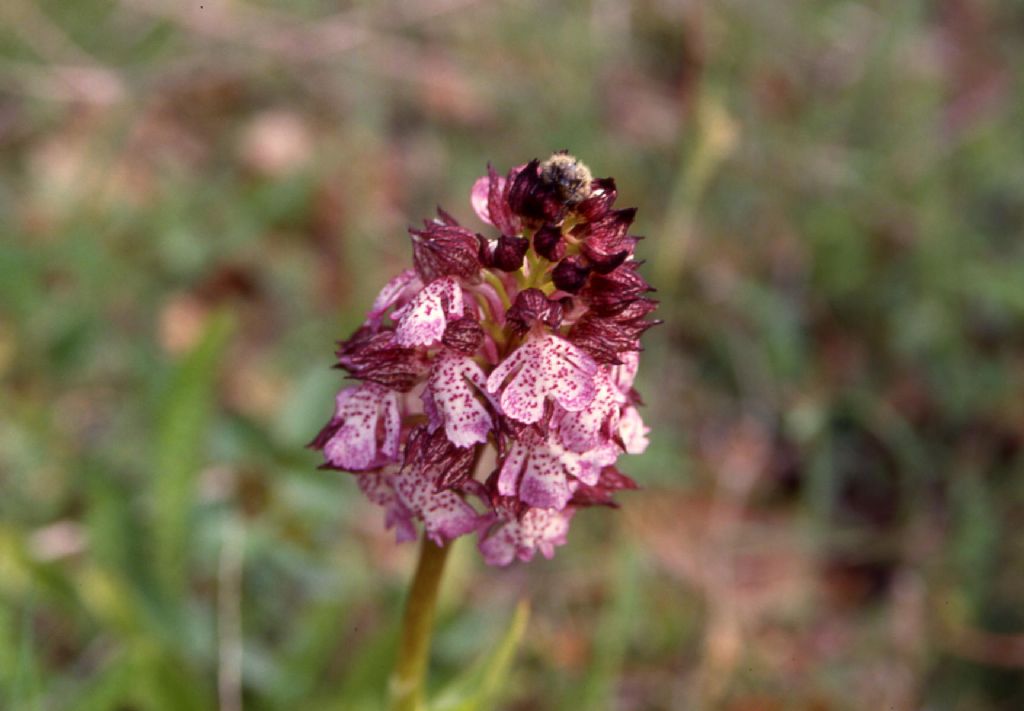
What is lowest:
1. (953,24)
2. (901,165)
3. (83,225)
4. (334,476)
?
(334,476)

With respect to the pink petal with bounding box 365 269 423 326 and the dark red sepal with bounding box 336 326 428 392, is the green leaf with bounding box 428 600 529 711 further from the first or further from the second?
the pink petal with bounding box 365 269 423 326

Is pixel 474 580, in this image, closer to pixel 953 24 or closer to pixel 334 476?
pixel 334 476

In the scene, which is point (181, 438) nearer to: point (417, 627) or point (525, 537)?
point (417, 627)

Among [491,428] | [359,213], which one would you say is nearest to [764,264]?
[359,213]

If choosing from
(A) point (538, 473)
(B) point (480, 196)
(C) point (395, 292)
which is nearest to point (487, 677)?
(A) point (538, 473)

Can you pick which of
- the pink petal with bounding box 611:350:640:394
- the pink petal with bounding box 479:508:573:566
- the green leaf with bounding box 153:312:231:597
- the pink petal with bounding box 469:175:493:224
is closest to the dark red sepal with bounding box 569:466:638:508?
the pink petal with bounding box 479:508:573:566

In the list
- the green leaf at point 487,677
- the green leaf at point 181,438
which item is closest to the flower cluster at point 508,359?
the green leaf at point 487,677
